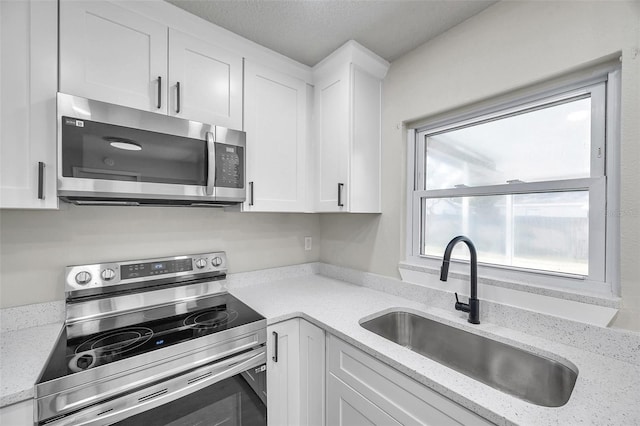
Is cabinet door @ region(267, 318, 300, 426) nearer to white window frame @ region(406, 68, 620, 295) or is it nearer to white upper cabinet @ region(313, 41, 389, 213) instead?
white upper cabinet @ region(313, 41, 389, 213)

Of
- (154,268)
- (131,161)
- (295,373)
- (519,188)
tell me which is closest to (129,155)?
(131,161)

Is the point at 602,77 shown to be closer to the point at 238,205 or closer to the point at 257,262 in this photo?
the point at 238,205

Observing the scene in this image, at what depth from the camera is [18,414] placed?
82 centimetres

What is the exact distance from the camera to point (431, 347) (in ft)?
4.67

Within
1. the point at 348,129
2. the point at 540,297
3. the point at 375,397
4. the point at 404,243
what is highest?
the point at 348,129

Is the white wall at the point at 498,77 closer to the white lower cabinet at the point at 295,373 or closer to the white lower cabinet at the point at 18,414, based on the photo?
the white lower cabinet at the point at 295,373

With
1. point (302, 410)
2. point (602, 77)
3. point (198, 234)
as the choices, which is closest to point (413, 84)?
point (602, 77)

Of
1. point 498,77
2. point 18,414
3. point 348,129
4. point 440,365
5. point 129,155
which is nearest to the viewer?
point 18,414

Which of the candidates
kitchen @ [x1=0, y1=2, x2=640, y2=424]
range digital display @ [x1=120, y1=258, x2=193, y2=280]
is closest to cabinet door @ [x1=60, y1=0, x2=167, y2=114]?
kitchen @ [x1=0, y1=2, x2=640, y2=424]

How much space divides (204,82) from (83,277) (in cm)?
117

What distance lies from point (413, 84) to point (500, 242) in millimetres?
1062

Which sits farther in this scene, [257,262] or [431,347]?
[257,262]

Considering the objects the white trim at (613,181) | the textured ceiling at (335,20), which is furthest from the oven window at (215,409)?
the textured ceiling at (335,20)

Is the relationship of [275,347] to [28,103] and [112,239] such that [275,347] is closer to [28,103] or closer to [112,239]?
[112,239]
